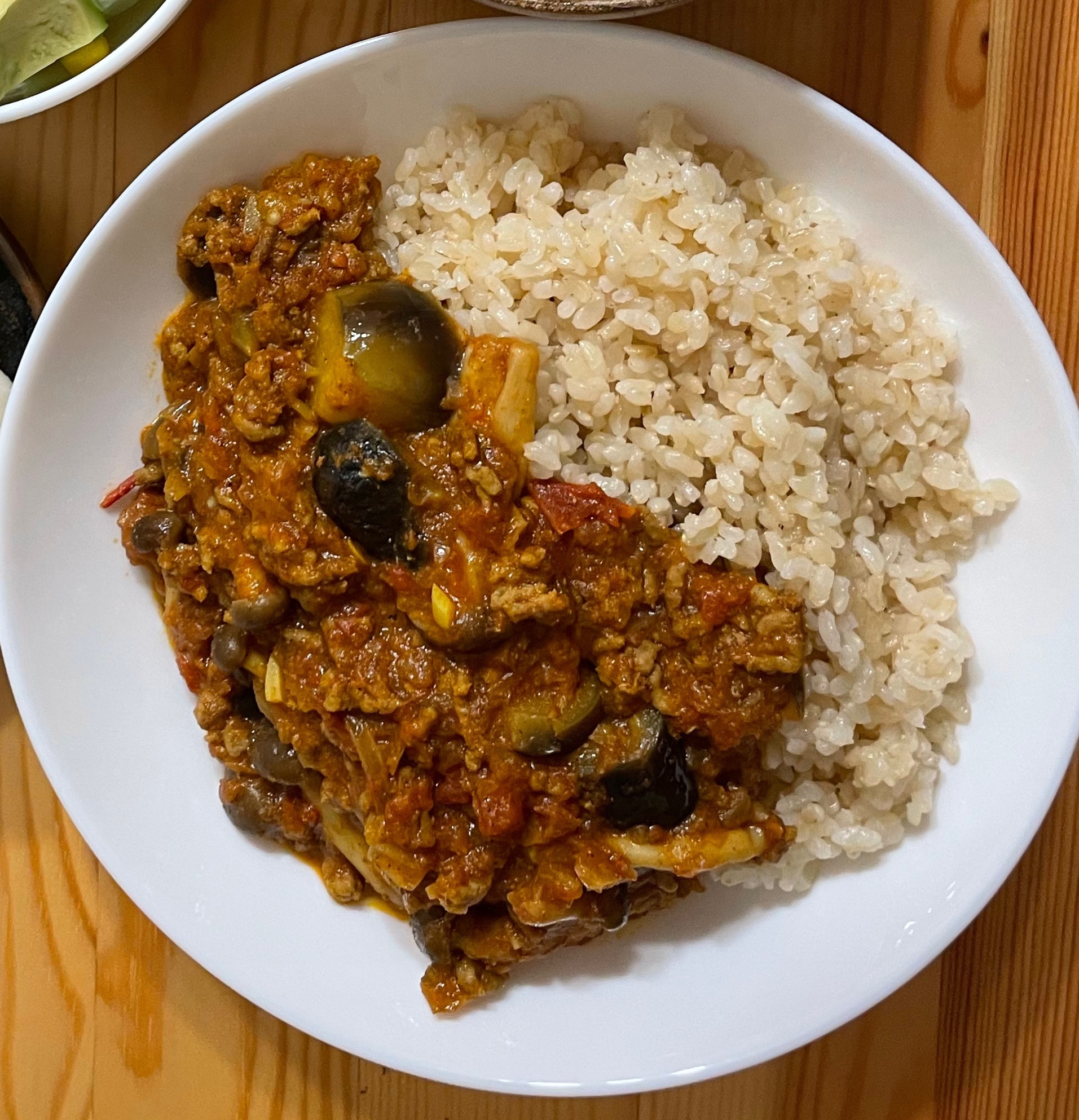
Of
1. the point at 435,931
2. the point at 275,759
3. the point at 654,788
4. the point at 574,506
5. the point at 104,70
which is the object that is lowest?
the point at 435,931

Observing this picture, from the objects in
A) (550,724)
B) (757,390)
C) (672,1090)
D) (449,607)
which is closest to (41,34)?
(449,607)

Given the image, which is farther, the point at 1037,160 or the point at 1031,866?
the point at 1031,866

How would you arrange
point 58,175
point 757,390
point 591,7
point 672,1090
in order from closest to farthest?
1. point 591,7
2. point 757,390
3. point 58,175
4. point 672,1090

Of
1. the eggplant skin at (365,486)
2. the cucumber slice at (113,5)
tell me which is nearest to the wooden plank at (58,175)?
the cucumber slice at (113,5)

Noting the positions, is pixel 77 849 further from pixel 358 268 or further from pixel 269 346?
pixel 358 268

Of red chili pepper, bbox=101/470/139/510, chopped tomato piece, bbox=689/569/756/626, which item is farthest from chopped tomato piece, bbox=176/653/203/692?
chopped tomato piece, bbox=689/569/756/626

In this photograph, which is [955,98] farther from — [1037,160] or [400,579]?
[400,579]

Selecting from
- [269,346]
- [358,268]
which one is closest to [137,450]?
[269,346]

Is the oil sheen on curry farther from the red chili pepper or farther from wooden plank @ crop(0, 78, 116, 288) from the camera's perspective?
wooden plank @ crop(0, 78, 116, 288)
